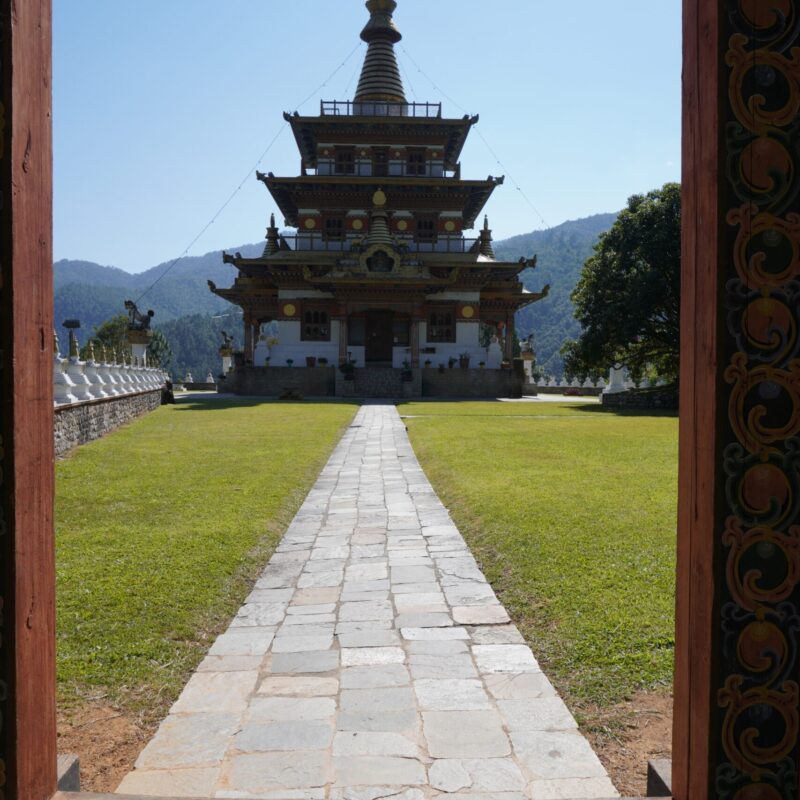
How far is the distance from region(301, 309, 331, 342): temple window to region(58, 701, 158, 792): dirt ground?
105ft

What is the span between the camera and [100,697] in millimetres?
3510

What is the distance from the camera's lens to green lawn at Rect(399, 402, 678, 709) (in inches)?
154

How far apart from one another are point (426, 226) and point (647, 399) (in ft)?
47.0

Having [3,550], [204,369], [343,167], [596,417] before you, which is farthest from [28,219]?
[204,369]

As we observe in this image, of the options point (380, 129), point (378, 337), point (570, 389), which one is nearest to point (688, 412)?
point (378, 337)

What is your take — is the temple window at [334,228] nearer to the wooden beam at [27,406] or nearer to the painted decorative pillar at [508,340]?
the painted decorative pillar at [508,340]

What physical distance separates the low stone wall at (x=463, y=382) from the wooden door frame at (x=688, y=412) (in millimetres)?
29578

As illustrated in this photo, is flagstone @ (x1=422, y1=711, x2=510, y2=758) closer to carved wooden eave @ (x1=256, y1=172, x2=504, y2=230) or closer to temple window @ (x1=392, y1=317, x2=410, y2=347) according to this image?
temple window @ (x1=392, y1=317, x2=410, y2=347)

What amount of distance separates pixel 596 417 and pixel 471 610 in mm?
17988

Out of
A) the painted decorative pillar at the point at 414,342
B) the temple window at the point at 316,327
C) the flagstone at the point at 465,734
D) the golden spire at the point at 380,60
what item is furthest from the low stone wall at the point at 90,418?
the golden spire at the point at 380,60

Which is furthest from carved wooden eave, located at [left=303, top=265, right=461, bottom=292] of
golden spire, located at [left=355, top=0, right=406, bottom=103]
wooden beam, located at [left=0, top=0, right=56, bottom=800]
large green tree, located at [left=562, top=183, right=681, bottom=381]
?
wooden beam, located at [left=0, top=0, right=56, bottom=800]

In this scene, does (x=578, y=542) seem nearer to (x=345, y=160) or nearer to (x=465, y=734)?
(x=465, y=734)

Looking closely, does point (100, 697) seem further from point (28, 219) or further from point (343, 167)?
point (343, 167)

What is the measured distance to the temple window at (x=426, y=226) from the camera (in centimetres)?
3606
